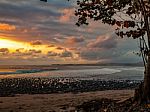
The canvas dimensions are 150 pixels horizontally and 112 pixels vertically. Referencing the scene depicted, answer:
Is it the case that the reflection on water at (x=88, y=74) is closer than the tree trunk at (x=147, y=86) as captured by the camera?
No

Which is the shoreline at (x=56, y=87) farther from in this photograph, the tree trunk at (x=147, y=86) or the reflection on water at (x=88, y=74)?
the tree trunk at (x=147, y=86)

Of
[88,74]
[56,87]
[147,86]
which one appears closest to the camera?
[147,86]

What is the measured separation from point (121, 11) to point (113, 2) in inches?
27.5

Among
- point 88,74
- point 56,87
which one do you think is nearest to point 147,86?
point 56,87

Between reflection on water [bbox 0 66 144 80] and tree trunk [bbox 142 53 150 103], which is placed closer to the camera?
tree trunk [bbox 142 53 150 103]

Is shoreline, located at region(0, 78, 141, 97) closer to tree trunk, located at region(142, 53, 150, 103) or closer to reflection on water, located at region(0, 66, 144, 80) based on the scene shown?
reflection on water, located at region(0, 66, 144, 80)

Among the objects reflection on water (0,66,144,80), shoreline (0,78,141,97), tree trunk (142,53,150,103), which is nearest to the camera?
tree trunk (142,53,150,103)

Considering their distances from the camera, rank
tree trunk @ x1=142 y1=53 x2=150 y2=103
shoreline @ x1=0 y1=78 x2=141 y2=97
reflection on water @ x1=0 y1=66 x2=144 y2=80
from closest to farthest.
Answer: tree trunk @ x1=142 y1=53 x2=150 y2=103 → shoreline @ x1=0 y1=78 x2=141 y2=97 → reflection on water @ x1=0 y1=66 x2=144 y2=80

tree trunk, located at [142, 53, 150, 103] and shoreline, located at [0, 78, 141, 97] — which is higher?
tree trunk, located at [142, 53, 150, 103]

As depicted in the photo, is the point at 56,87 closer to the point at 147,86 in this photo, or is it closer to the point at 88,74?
the point at 147,86

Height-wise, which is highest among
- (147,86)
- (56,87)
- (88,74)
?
(147,86)

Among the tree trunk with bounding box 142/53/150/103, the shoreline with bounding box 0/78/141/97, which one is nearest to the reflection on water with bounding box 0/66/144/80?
the shoreline with bounding box 0/78/141/97

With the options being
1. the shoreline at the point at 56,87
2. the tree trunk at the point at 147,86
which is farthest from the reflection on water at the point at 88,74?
the tree trunk at the point at 147,86

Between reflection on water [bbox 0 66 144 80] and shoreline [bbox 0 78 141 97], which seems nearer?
shoreline [bbox 0 78 141 97]
